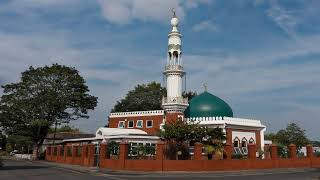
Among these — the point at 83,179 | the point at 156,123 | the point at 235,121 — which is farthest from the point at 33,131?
the point at 83,179

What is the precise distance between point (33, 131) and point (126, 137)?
2010 cm

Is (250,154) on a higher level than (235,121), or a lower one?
lower

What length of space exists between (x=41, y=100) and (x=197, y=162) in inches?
1206

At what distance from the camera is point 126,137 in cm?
4806

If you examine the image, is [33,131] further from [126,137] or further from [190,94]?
[190,94]

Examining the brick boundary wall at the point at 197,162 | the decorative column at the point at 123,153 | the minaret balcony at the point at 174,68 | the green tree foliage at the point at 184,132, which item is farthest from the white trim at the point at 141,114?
the decorative column at the point at 123,153

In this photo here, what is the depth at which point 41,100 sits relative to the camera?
59.0 meters

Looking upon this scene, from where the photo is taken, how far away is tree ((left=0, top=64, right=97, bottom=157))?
194 ft

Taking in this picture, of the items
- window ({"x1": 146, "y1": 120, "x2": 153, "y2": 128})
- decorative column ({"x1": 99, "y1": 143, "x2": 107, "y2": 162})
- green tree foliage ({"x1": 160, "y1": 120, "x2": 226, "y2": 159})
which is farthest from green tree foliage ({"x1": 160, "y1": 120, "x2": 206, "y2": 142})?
window ({"x1": 146, "y1": 120, "x2": 153, "y2": 128})

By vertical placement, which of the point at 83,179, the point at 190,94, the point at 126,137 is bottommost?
the point at 83,179

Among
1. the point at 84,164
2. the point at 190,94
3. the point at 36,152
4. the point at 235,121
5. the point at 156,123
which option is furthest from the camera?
the point at 190,94

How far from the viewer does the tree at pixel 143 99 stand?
259 ft

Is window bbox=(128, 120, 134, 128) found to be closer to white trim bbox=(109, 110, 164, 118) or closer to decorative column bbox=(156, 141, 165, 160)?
white trim bbox=(109, 110, 164, 118)

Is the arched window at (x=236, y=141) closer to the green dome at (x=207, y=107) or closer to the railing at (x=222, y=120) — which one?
the railing at (x=222, y=120)
